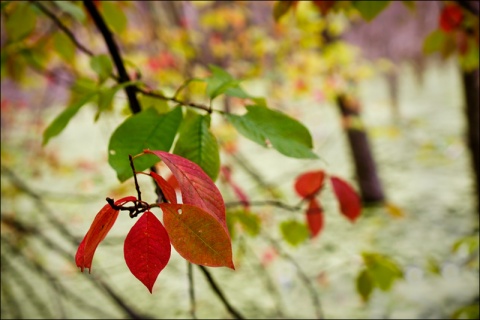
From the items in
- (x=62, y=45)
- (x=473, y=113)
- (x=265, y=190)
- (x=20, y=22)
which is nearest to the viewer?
(x=20, y=22)

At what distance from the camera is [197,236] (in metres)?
0.35

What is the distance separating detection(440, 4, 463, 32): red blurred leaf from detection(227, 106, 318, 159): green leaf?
555 millimetres

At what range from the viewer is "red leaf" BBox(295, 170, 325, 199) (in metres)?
0.88

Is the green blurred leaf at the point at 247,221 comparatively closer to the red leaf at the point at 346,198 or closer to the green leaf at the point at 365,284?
the red leaf at the point at 346,198

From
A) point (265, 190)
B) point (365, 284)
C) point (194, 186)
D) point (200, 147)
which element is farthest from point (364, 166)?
point (194, 186)

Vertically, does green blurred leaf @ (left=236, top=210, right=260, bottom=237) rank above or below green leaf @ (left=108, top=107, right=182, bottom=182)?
below

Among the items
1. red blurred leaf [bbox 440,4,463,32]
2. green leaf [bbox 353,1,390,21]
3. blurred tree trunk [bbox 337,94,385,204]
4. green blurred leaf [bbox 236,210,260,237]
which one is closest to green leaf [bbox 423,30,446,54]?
red blurred leaf [bbox 440,4,463,32]

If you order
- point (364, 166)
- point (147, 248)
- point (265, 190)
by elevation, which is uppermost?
point (147, 248)

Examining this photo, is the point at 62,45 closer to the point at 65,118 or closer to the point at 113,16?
the point at 113,16

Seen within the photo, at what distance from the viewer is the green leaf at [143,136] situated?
469mm

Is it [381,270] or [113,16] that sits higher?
[113,16]

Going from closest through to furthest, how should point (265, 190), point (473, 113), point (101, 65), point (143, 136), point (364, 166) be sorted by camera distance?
1. point (143, 136)
2. point (101, 65)
3. point (265, 190)
4. point (473, 113)
5. point (364, 166)

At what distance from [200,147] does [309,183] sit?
0.44 metres

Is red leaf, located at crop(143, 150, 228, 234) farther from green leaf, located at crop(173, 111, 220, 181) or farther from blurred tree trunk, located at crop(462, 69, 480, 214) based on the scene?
blurred tree trunk, located at crop(462, 69, 480, 214)
